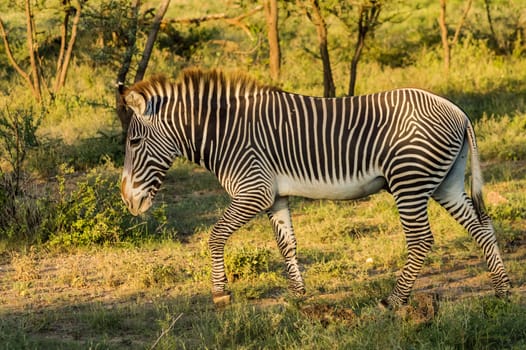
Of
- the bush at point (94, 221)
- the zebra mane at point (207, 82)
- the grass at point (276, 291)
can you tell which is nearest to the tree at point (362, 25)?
the grass at point (276, 291)

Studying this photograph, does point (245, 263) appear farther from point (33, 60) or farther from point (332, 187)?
point (33, 60)

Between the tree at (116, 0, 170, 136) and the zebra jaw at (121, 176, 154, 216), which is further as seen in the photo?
the tree at (116, 0, 170, 136)

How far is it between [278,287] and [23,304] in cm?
205

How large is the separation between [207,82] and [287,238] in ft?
4.53

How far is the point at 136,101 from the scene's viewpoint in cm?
659

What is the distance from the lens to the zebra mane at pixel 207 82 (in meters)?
6.71

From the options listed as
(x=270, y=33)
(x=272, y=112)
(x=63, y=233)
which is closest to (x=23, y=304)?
(x=63, y=233)

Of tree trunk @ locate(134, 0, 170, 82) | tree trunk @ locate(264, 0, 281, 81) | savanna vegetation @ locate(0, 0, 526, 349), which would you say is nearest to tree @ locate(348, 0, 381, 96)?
savanna vegetation @ locate(0, 0, 526, 349)

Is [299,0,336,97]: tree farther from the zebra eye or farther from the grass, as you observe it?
the zebra eye

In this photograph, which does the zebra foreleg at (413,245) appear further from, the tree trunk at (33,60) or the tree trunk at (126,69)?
the tree trunk at (33,60)

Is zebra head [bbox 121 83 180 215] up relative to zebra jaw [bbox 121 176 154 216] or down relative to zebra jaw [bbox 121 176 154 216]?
up

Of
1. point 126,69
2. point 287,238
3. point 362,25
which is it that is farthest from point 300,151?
point 362,25

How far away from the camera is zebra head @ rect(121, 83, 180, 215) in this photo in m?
6.68

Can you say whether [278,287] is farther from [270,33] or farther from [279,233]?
[270,33]
